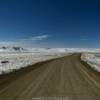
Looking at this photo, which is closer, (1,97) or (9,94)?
(1,97)

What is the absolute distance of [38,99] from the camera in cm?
707

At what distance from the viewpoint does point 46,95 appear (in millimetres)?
7691

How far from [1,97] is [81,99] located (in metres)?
3.38

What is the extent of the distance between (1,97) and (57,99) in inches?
94.2

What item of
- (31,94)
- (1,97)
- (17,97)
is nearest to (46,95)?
(31,94)

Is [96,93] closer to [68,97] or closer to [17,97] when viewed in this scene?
[68,97]

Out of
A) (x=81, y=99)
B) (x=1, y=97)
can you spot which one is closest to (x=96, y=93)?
(x=81, y=99)

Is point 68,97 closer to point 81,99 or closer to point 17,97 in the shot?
point 81,99

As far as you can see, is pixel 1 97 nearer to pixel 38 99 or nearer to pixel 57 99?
pixel 38 99

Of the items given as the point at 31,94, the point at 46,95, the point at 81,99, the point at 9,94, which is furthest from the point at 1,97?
the point at 81,99

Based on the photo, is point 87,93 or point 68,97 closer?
point 68,97

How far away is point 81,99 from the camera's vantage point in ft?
23.3

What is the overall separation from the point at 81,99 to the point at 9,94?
10.7 ft

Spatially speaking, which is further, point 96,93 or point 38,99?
point 96,93
